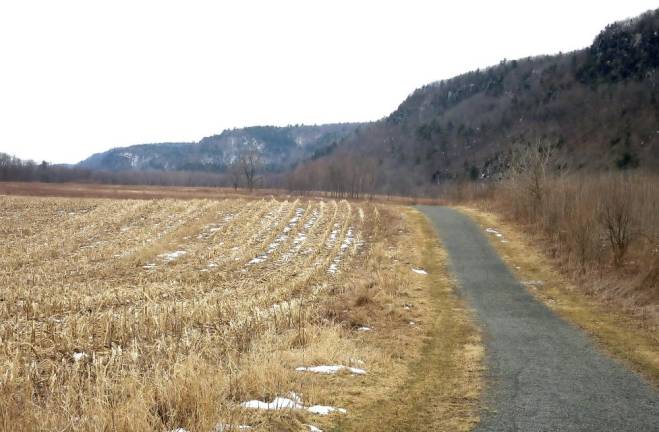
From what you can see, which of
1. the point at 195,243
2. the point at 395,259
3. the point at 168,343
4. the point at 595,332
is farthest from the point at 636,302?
the point at 195,243

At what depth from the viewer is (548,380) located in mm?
7527

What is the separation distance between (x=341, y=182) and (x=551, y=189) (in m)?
69.6

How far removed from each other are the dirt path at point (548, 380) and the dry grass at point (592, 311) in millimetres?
380

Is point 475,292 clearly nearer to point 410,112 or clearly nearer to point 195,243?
point 195,243

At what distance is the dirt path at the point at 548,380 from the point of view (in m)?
6.01

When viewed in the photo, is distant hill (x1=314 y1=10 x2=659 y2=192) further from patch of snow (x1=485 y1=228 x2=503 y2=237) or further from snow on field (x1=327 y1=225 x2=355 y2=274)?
snow on field (x1=327 y1=225 x2=355 y2=274)

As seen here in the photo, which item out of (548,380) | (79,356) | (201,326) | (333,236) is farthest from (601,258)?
(79,356)

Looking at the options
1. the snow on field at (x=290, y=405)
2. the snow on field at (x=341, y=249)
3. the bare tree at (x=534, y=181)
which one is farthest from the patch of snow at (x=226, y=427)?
the bare tree at (x=534, y=181)

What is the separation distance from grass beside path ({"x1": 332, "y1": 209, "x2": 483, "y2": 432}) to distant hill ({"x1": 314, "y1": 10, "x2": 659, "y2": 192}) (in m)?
75.3

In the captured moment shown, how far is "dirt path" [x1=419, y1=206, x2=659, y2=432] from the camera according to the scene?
6.01 meters

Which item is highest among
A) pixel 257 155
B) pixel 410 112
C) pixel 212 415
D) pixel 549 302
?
pixel 410 112

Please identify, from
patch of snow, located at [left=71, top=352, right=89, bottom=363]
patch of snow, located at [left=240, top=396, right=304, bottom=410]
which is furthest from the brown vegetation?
patch of snow, located at [left=71, top=352, right=89, bottom=363]

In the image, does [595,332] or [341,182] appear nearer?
[595,332]

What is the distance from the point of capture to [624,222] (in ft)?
54.3
